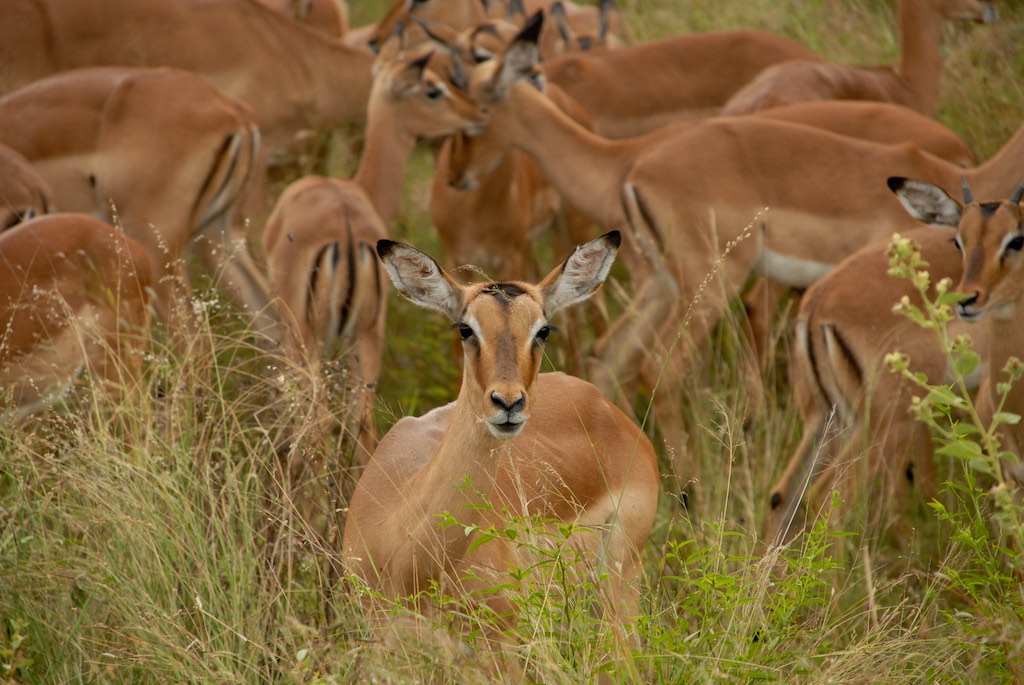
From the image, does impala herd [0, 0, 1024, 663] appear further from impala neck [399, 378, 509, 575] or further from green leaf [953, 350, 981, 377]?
green leaf [953, 350, 981, 377]

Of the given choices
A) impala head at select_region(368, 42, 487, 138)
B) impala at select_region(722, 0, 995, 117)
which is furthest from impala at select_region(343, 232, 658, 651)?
impala at select_region(722, 0, 995, 117)

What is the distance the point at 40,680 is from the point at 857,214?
13.2 ft

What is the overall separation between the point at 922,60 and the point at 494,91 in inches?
99.6

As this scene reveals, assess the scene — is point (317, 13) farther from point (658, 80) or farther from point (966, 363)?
point (966, 363)

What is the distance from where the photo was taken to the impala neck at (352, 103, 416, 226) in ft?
22.5

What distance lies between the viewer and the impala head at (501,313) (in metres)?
3.19

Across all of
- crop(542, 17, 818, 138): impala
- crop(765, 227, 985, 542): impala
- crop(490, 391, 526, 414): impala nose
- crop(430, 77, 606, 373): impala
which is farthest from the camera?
crop(542, 17, 818, 138): impala

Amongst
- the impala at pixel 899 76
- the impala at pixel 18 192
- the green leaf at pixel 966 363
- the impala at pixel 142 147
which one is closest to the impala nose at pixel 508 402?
the green leaf at pixel 966 363

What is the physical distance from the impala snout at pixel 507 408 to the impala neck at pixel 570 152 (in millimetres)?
3182

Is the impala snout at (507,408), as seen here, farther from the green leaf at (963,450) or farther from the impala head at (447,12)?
the impala head at (447,12)

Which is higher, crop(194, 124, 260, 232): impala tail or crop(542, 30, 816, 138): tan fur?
crop(194, 124, 260, 232): impala tail

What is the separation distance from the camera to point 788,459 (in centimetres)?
562

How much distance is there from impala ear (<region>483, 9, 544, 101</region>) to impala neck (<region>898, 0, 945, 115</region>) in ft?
7.27

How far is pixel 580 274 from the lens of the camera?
145 inches
